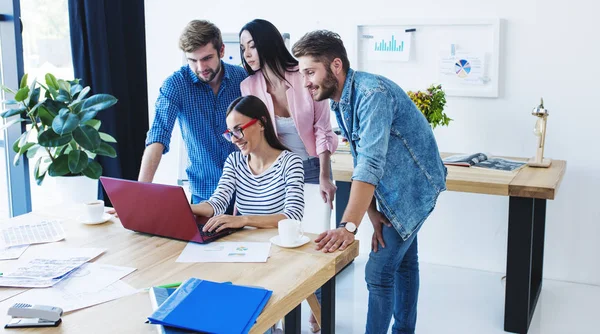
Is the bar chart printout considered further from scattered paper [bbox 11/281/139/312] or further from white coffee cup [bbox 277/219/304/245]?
scattered paper [bbox 11/281/139/312]

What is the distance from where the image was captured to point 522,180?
9.04ft

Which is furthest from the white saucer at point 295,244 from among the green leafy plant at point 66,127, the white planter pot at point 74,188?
the white planter pot at point 74,188

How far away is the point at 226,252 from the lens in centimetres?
177

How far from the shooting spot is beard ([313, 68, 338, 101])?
1977mm

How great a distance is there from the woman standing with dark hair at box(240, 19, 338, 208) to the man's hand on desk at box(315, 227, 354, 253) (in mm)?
A: 647

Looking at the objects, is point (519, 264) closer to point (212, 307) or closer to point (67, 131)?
point (212, 307)

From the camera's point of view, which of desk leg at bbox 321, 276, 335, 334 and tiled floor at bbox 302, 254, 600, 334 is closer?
desk leg at bbox 321, 276, 335, 334

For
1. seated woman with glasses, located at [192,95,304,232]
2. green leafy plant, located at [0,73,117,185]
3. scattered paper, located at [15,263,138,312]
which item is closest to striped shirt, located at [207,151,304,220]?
seated woman with glasses, located at [192,95,304,232]

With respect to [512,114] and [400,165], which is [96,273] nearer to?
[400,165]

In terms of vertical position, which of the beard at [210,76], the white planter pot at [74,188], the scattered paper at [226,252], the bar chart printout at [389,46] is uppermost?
the bar chart printout at [389,46]

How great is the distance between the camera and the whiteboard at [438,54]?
11.2ft

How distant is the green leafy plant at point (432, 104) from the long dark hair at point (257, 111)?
116 cm

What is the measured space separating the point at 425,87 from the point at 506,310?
1353 mm

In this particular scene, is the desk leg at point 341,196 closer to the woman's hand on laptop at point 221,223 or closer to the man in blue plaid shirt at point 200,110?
the man in blue plaid shirt at point 200,110
